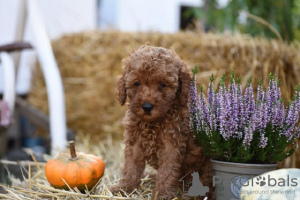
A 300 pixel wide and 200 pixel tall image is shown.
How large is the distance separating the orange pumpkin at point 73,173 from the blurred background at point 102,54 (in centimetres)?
117

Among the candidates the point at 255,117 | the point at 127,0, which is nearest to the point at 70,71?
the point at 127,0

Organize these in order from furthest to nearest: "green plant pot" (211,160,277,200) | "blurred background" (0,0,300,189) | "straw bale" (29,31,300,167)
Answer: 1. "straw bale" (29,31,300,167)
2. "blurred background" (0,0,300,189)
3. "green plant pot" (211,160,277,200)

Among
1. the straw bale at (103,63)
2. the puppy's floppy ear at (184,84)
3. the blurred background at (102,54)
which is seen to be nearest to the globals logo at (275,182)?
the puppy's floppy ear at (184,84)

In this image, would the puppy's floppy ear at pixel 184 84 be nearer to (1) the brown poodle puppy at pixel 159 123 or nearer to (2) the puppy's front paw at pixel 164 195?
(1) the brown poodle puppy at pixel 159 123

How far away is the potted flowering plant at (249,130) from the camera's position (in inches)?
71.9

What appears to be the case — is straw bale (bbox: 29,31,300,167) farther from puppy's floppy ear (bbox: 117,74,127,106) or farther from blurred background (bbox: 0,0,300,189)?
puppy's floppy ear (bbox: 117,74,127,106)

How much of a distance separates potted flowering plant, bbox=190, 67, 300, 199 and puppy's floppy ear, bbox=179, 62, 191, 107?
0.49 ft

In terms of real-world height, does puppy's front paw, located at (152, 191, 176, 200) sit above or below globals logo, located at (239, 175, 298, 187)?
below

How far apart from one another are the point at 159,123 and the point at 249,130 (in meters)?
0.49

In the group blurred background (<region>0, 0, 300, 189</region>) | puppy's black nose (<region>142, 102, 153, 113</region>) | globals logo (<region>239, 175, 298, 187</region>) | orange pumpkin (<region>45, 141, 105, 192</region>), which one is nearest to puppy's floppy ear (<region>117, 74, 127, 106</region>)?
puppy's black nose (<region>142, 102, 153, 113</region>)

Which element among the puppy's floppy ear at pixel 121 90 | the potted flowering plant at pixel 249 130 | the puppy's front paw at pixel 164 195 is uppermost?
the puppy's floppy ear at pixel 121 90

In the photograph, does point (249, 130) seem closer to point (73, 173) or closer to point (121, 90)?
point (121, 90)

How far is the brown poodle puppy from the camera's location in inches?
74.4

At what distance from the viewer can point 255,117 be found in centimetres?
182
